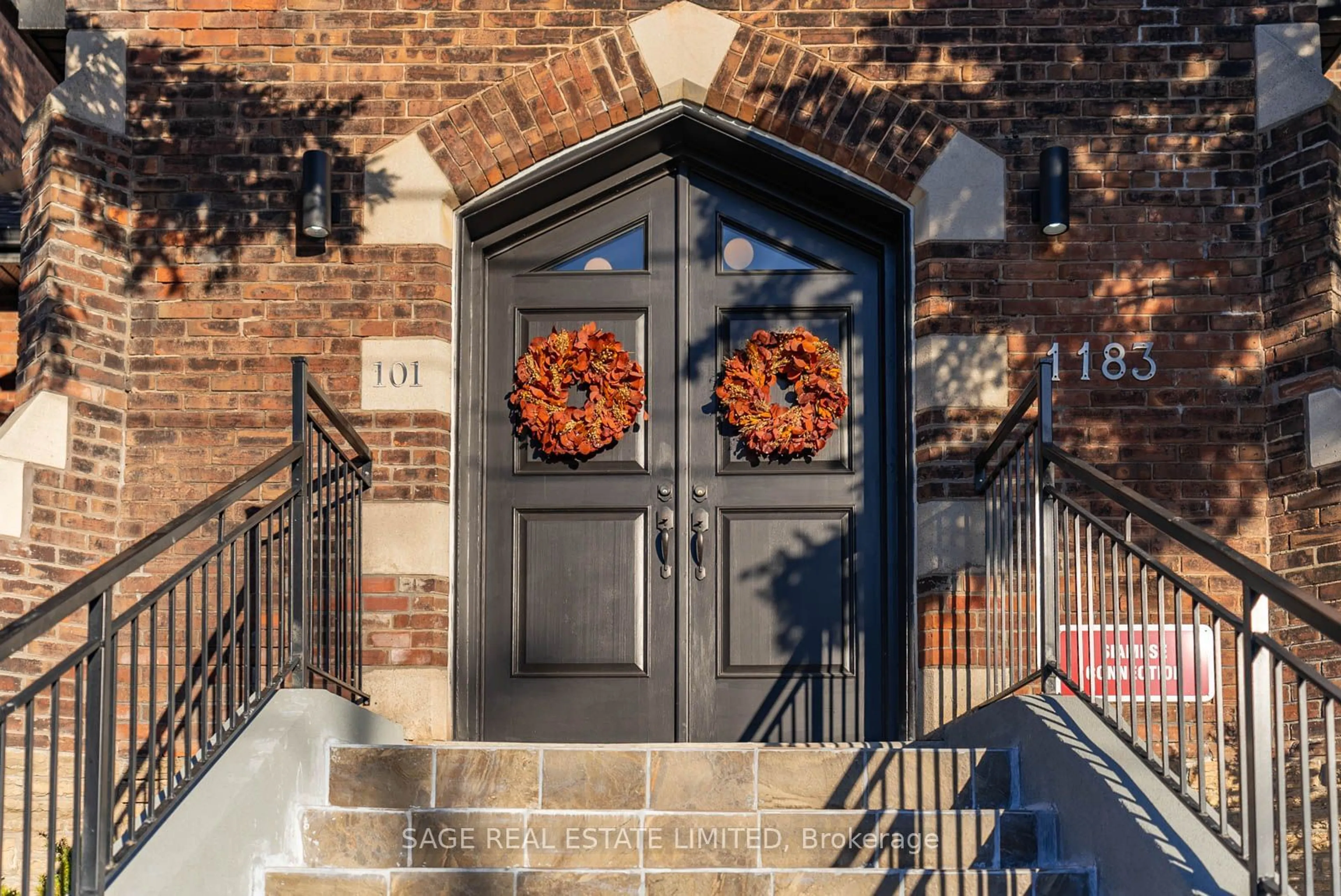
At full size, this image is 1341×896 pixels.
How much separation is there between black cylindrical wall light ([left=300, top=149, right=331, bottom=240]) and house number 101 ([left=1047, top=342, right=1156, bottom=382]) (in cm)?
292

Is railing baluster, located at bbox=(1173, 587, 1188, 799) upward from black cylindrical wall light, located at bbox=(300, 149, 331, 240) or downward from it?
downward

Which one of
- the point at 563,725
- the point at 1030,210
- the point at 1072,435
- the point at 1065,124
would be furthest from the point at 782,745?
the point at 1065,124

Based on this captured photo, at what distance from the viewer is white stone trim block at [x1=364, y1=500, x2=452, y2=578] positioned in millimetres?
5688

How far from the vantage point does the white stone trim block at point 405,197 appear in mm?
5910

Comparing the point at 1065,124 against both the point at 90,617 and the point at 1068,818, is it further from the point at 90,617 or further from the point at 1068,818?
the point at 90,617

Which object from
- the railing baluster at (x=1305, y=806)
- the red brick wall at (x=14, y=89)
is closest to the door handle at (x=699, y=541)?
the railing baluster at (x=1305, y=806)

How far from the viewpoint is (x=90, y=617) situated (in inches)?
135

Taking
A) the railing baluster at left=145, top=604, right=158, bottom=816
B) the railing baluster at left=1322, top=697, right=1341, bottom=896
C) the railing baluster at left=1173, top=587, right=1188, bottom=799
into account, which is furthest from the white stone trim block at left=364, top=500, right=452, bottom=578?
the railing baluster at left=1322, top=697, right=1341, bottom=896

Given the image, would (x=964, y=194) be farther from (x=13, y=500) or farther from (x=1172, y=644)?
(x=13, y=500)

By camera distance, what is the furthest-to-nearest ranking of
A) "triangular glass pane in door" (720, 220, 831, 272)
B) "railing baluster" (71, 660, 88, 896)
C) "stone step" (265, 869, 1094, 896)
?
"triangular glass pane in door" (720, 220, 831, 272)
"stone step" (265, 869, 1094, 896)
"railing baluster" (71, 660, 88, 896)

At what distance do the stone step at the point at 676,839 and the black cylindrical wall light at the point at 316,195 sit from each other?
2478 mm

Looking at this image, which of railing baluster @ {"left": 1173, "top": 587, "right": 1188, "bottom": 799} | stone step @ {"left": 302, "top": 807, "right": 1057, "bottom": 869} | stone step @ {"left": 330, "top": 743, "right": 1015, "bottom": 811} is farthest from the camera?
stone step @ {"left": 330, "top": 743, "right": 1015, "bottom": 811}

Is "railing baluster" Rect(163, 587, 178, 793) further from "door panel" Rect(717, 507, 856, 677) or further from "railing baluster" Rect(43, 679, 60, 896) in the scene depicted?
"door panel" Rect(717, 507, 856, 677)

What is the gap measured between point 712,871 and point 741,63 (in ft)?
11.1
